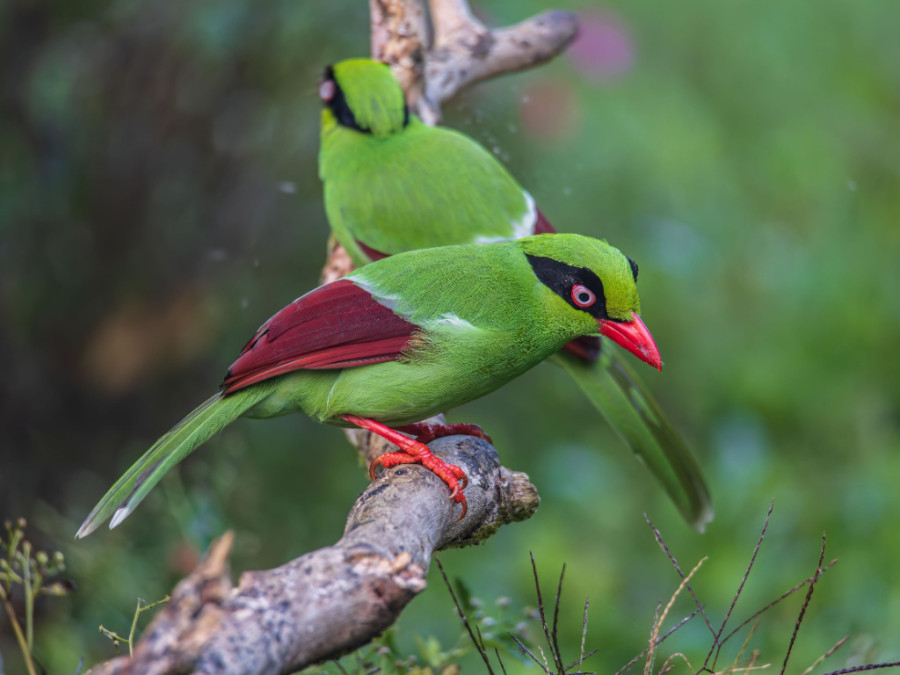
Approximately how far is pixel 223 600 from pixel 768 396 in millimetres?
3863

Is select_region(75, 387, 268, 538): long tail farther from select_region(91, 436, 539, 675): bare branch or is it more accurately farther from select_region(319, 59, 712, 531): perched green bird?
select_region(319, 59, 712, 531): perched green bird

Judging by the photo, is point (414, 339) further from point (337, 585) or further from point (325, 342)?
point (337, 585)

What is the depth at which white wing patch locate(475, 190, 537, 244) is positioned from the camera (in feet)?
10.5

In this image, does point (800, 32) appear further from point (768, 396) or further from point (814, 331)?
point (768, 396)

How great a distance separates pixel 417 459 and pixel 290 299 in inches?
103

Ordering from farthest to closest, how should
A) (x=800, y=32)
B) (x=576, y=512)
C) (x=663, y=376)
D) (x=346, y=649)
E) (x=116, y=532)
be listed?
(x=800, y=32)
(x=663, y=376)
(x=576, y=512)
(x=116, y=532)
(x=346, y=649)

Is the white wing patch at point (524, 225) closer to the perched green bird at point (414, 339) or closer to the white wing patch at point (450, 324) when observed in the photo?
the perched green bird at point (414, 339)

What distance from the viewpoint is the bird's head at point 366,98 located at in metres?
3.54

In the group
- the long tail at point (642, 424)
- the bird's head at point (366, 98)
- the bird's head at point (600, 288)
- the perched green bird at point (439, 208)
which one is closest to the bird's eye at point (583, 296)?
the bird's head at point (600, 288)

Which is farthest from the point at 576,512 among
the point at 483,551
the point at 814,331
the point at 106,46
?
the point at 106,46

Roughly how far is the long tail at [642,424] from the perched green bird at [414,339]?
739 mm

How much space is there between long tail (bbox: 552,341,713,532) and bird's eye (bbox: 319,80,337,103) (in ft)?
4.41

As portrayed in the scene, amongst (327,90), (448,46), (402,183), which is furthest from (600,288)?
(448,46)

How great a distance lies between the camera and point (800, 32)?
6.77 m
